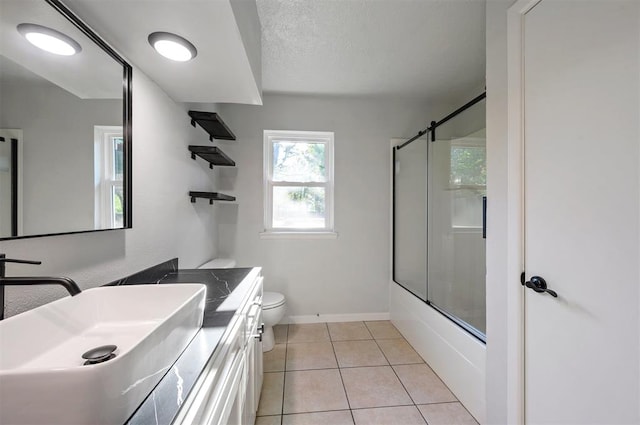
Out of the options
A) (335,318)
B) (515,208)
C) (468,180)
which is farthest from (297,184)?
(515,208)

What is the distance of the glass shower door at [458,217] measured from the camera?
1.91 meters

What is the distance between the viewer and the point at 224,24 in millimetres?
947

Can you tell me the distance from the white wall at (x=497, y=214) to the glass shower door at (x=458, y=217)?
53 centimetres

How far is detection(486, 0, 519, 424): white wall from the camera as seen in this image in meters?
1.19

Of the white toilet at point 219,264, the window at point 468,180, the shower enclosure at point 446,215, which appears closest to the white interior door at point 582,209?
the shower enclosure at point 446,215

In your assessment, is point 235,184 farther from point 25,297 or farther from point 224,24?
point 25,297

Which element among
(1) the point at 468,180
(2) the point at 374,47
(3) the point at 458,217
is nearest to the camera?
(2) the point at 374,47

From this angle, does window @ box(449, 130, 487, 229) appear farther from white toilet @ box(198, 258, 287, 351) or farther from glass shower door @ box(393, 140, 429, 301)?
white toilet @ box(198, 258, 287, 351)

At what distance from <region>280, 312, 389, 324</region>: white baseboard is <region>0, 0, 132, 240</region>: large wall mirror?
2.00m

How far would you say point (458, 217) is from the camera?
223cm

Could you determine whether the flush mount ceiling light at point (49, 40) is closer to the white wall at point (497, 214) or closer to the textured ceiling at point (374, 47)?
the textured ceiling at point (374, 47)

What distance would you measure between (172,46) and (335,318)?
2604 millimetres

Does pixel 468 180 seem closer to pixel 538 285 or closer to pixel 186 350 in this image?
pixel 538 285

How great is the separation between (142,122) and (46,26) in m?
0.50
